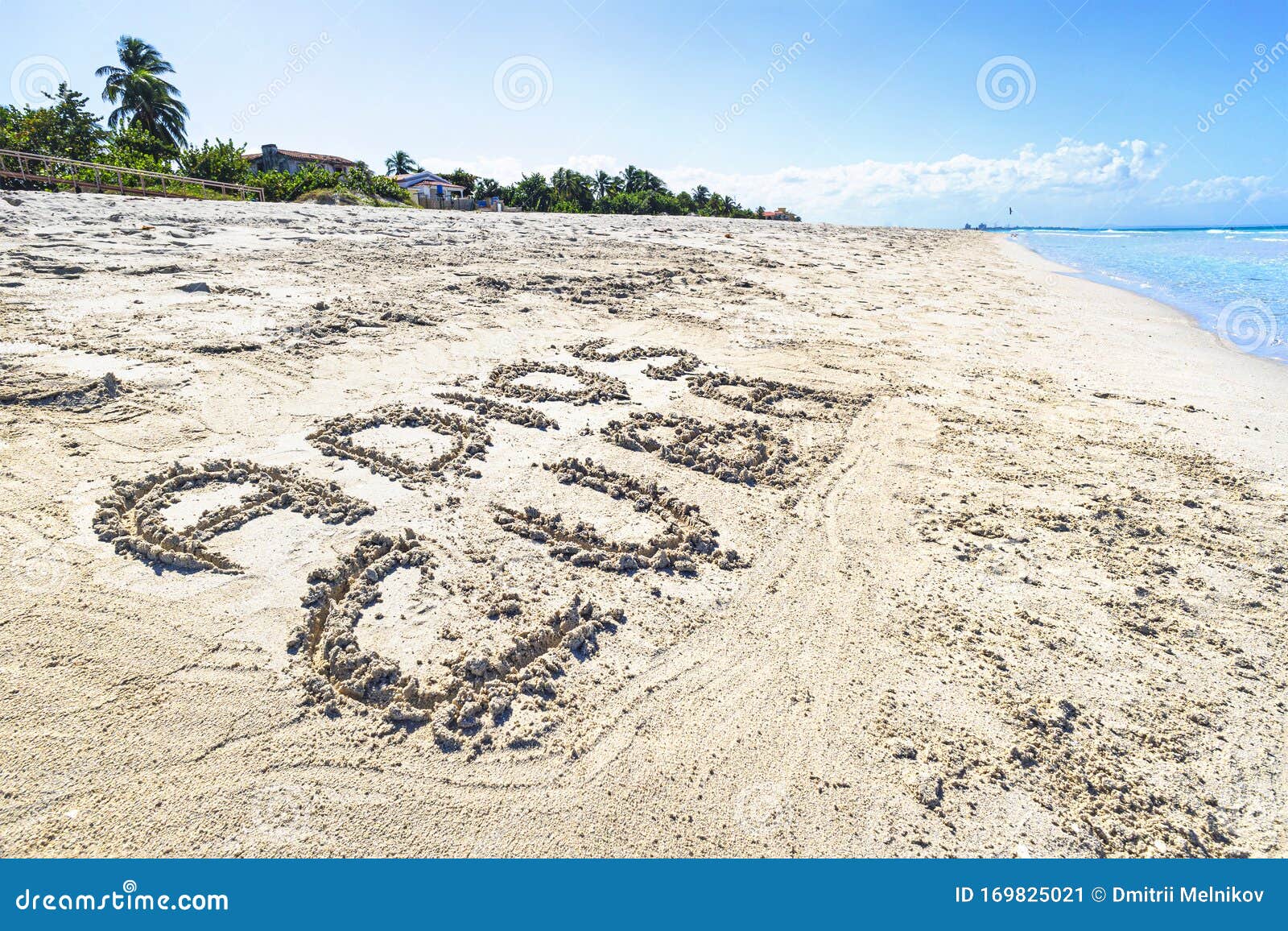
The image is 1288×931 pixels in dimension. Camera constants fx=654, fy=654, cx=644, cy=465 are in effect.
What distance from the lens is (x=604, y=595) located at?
3.52m

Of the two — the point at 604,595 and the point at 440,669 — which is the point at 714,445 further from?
the point at 440,669

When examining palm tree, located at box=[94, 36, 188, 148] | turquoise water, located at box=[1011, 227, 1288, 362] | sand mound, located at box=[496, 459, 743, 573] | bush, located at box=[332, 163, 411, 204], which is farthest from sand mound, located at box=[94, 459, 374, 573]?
palm tree, located at box=[94, 36, 188, 148]

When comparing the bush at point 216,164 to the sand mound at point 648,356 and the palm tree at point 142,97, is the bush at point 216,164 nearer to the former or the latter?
the palm tree at point 142,97

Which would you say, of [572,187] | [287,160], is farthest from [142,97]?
[572,187]

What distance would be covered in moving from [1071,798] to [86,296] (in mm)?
9522

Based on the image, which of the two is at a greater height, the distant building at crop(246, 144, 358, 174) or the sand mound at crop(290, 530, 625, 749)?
the distant building at crop(246, 144, 358, 174)

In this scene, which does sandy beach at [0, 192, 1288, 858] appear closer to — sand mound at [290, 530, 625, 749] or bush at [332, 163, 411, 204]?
sand mound at [290, 530, 625, 749]

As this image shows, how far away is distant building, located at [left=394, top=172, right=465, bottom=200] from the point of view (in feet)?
146

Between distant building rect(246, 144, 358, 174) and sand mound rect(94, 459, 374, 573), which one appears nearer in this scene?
sand mound rect(94, 459, 374, 573)

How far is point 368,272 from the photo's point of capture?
32.1 ft

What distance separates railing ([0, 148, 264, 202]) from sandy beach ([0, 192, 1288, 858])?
14.5 meters

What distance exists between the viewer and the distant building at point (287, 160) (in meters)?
42.3

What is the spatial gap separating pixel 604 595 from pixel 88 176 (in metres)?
24.9

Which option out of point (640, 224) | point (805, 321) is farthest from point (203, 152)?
point (805, 321)
